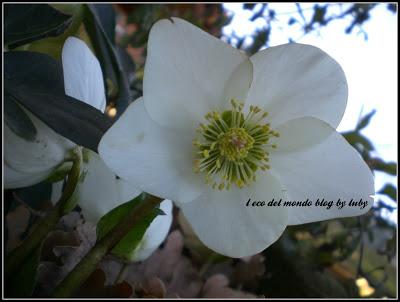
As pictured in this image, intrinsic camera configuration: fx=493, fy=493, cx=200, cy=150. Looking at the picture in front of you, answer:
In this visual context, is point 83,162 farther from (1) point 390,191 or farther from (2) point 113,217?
(1) point 390,191

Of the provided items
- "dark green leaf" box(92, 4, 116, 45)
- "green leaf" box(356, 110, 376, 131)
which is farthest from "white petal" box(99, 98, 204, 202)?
"green leaf" box(356, 110, 376, 131)

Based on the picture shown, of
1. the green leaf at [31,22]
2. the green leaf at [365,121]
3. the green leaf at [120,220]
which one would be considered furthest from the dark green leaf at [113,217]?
the green leaf at [365,121]

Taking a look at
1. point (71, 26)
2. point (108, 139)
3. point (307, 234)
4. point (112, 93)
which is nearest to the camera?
point (108, 139)

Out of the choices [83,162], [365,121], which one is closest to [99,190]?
[83,162]

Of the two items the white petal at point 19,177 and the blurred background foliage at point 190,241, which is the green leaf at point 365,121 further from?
the white petal at point 19,177

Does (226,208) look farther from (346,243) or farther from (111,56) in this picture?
(346,243)

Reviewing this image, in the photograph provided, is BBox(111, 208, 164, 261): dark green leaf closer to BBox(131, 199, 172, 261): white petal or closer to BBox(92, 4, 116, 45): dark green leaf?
BBox(131, 199, 172, 261): white petal

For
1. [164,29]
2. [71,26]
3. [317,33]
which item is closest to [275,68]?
[164,29]
